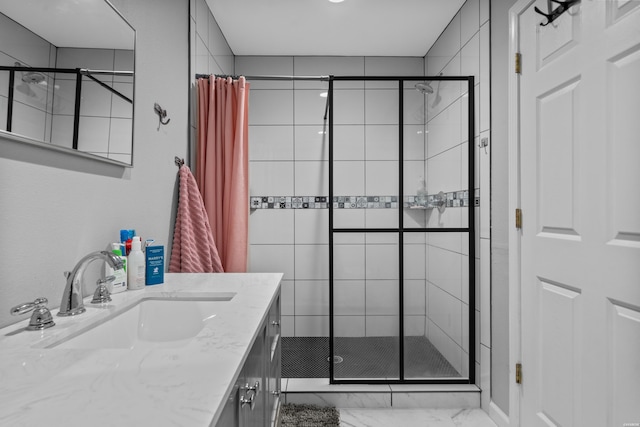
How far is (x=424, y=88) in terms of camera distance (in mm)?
2145

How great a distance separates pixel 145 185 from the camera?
1485 millimetres

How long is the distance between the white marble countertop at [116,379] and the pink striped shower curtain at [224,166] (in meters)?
1.24

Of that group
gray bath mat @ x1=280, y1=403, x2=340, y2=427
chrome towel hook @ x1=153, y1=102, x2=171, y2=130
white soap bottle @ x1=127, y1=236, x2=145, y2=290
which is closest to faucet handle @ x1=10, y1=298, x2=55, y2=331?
white soap bottle @ x1=127, y1=236, x2=145, y2=290

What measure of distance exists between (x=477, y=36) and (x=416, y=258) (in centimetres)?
142

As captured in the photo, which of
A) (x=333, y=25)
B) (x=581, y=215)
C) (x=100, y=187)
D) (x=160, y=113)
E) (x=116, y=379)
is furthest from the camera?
(x=333, y=25)

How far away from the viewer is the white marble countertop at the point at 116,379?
45cm

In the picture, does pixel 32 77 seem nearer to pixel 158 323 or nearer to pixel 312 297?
pixel 158 323

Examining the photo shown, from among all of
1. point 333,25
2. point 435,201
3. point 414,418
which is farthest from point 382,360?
point 333,25

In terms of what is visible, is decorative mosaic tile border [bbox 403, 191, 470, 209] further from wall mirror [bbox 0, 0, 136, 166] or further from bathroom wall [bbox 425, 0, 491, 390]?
wall mirror [bbox 0, 0, 136, 166]

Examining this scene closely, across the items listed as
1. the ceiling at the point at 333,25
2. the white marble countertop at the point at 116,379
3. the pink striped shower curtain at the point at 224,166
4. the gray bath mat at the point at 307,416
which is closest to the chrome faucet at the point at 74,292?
the white marble countertop at the point at 116,379

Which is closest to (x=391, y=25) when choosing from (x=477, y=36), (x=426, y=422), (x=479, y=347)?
(x=477, y=36)

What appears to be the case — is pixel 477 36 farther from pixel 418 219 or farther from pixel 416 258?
pixel 416 258

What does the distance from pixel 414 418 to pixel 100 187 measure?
1964mm

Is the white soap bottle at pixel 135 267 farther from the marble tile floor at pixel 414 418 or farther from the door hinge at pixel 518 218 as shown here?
the door hinge at pixel 518 218
